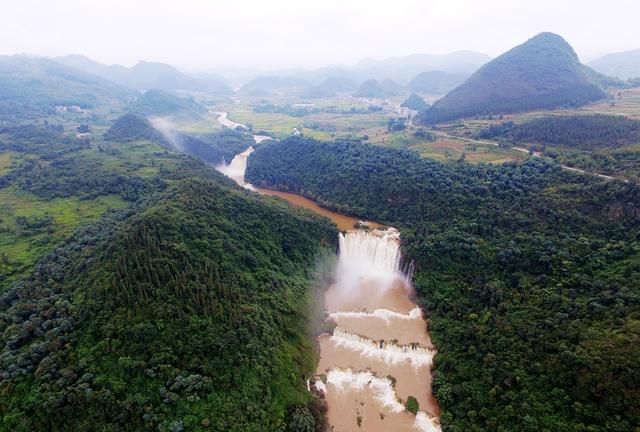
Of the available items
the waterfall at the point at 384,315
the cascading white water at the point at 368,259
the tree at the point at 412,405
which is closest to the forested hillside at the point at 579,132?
the cascading white water at the point at 368,259

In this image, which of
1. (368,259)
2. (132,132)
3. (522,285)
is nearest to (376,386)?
(522,285)

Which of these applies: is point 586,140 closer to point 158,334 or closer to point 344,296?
point 344,296

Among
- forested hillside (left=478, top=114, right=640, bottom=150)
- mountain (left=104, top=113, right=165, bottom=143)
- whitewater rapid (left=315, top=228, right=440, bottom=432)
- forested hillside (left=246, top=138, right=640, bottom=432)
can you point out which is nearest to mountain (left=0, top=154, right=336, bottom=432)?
whitewater rapid (left=315, top=228, right=440, bottom=432)

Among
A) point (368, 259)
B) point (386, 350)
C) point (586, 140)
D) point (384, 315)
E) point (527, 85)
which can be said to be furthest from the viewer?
point (527, 85)

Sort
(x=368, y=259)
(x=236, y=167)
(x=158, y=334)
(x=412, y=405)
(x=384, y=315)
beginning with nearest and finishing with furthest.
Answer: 1. (x=158, y=334)
2. (x=412, y=405)
3. (x=384, y=315)
4. (x=368, y=259)
5. (x=236, y=167)

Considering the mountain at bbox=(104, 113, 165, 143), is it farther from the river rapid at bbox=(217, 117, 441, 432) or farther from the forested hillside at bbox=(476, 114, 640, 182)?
the forested hillside at bbox=(476, 114, 640, 182)

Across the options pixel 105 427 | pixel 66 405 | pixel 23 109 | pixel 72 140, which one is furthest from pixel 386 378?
pixel 23 109
